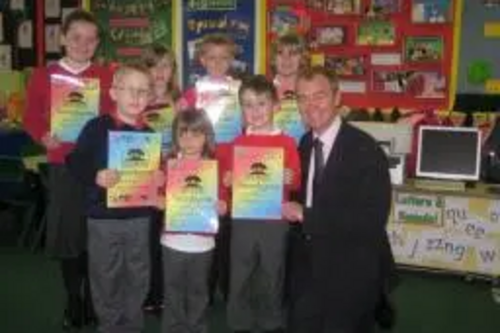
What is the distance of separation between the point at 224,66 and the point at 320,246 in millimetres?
1457

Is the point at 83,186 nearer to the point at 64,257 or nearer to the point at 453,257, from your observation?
the point at 64,257

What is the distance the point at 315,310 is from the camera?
2674 millimetres

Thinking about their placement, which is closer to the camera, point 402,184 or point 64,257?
point 64,257

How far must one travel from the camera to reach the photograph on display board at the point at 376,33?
6059 millimetres

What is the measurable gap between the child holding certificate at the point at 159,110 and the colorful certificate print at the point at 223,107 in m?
0.20

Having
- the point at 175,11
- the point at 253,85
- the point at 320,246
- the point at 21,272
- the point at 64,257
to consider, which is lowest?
the point at 21,272

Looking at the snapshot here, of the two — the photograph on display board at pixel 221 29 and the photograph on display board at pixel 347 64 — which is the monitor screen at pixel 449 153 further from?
the photograph on display board at pixel 221 29

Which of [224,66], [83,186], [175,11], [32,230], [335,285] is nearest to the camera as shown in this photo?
[335,285]

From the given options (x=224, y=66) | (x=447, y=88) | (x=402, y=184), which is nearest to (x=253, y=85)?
(x=224, y=66)

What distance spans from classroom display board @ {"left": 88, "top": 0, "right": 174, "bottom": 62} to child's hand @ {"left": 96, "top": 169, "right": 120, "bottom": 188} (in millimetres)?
3977

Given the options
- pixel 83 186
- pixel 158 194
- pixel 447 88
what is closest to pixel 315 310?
pixel 158 194

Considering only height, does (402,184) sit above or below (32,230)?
above

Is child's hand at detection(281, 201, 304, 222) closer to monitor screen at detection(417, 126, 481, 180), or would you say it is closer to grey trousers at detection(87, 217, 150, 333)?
grey trousers at detection(87, 217, 150, 333)

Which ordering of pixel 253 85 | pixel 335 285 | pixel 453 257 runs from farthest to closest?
pixel 453 257, pixel 253 85, pixel 335 285
